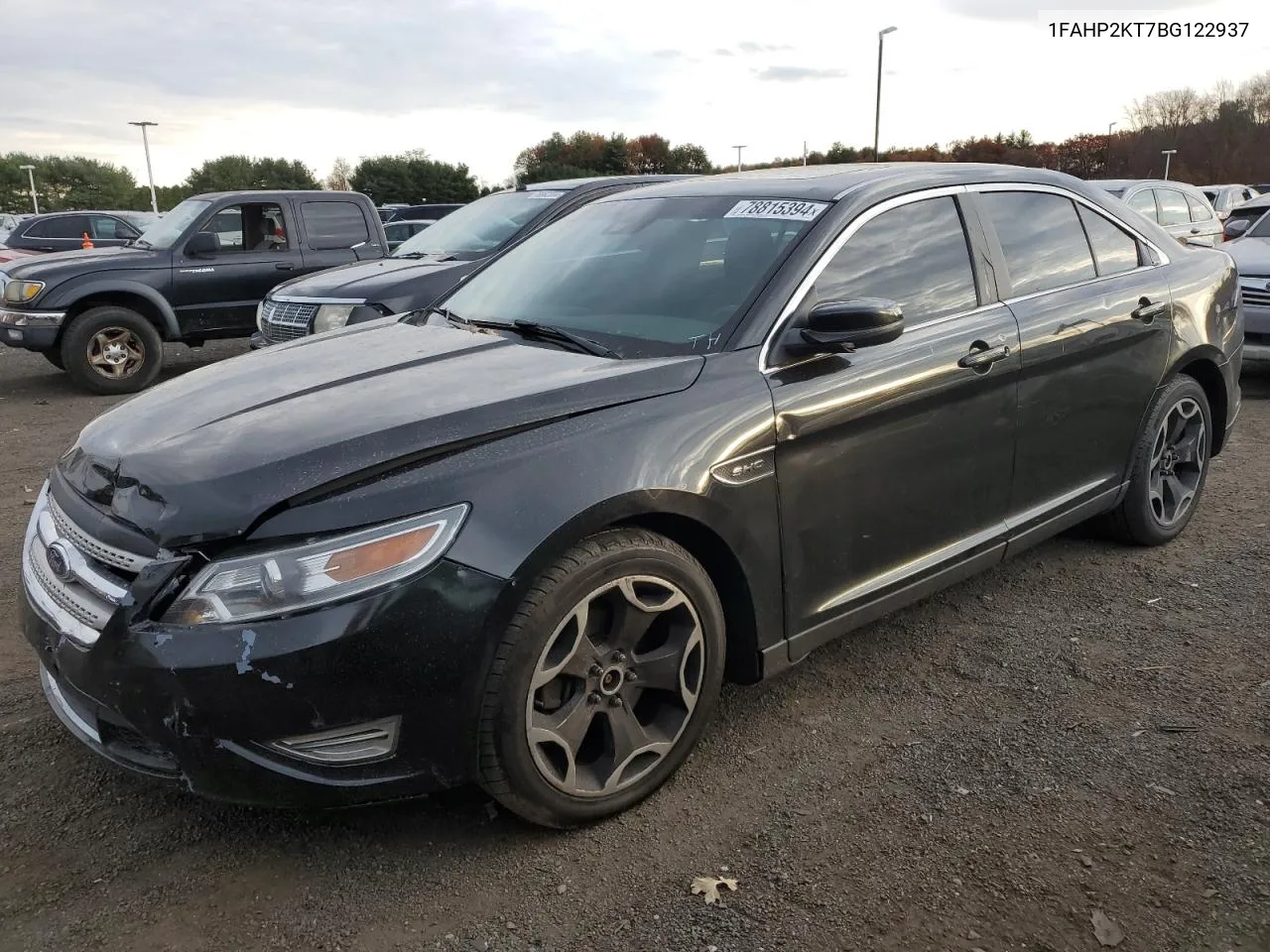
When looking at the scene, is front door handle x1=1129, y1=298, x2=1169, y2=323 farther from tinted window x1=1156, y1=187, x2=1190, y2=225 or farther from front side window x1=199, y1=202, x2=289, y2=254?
tinted window x1=1156, y1=187, x2=1190, y2=225

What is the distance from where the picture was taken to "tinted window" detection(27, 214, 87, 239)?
17.2m

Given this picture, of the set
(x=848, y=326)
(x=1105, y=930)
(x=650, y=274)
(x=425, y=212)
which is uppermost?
(x=425, y=212)

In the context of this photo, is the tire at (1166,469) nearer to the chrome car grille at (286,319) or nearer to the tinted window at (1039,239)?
the tinted window at (1039,239)

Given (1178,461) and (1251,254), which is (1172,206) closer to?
(1251,254)

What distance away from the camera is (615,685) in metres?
2.63

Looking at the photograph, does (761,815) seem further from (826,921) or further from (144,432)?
(144,432)

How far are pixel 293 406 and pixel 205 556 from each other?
21.9 inches

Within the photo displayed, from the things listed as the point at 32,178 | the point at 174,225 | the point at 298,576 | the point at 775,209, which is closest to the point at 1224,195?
the point at 174,225

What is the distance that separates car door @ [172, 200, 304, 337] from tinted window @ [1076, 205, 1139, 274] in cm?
804

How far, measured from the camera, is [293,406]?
2.65 metres

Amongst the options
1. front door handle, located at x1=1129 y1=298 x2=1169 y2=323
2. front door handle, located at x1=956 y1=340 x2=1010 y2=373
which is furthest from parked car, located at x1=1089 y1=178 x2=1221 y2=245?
front door handle, located at x1=956 y1=340 x2=1010 y2=373

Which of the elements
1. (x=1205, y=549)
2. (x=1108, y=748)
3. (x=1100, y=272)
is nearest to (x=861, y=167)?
(x=1100, y=272)

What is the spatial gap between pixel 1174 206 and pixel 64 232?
17250mm

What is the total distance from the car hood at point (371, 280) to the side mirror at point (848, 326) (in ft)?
15.7
